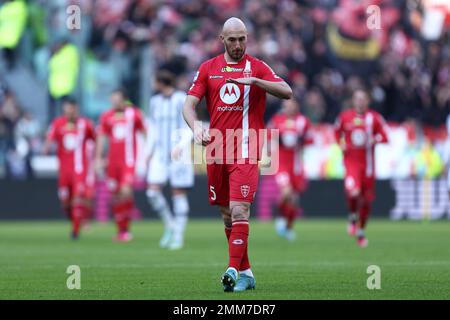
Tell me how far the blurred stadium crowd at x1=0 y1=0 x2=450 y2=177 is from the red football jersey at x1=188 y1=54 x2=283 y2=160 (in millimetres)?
15813

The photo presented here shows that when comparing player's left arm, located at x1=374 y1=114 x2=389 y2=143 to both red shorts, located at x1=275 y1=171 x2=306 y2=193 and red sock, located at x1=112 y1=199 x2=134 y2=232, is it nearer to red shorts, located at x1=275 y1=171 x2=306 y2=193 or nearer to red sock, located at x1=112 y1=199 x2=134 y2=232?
red shorts, located at x1=275 y1=171 x2=306 y2=193

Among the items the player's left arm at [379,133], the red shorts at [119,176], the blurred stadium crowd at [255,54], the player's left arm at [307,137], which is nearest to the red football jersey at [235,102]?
the player's left arm at [379,133]

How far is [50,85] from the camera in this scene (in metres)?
28.9

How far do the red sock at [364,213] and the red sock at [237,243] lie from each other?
28.4ft

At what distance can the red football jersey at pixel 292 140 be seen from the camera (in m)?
23.3

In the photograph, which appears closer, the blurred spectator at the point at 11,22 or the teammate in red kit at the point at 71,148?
the teammate in red kit at the point at 71,148

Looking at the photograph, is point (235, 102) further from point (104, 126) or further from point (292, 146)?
point (292, 146)

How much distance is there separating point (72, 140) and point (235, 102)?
451 inches

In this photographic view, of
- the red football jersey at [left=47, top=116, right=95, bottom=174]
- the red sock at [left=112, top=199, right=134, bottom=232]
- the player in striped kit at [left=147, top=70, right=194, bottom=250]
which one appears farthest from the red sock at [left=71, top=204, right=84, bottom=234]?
the player in striped kit at [left=147, top=70, right=194, bottom=250]

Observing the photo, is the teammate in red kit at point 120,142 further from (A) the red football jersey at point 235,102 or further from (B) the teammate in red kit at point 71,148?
(A) the red football jersey at point 235,102

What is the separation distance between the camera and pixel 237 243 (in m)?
11.2
